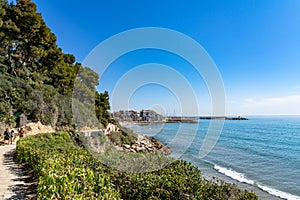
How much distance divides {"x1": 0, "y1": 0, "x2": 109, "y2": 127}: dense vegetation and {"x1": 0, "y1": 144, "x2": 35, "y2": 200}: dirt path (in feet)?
32.2

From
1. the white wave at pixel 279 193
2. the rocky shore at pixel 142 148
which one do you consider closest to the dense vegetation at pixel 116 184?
the white wave at pixel 279 193

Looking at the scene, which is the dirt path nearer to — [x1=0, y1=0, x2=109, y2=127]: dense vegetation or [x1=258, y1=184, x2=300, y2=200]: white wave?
[x1=0, y1=0, x2=109, y2=127]: dense vegetation

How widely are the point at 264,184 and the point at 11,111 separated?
1941 centimetres

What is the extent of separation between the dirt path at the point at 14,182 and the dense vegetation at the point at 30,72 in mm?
9826

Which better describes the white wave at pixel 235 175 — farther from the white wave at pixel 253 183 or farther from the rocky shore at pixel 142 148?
the rocky shore at pixel 142 148

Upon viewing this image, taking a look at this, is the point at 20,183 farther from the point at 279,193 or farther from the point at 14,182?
the point at 279,193

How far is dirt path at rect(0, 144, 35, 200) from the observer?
524cm

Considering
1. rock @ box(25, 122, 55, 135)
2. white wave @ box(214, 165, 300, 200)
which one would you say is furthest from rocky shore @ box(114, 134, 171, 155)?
white wave @ box(214, 165, 300, 200)

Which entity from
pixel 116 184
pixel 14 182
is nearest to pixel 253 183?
pixel 116 184

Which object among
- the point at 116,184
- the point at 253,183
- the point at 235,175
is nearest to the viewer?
the point at 116,184

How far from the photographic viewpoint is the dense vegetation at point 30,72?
59.9 feet

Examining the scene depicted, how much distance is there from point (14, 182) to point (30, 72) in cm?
2081

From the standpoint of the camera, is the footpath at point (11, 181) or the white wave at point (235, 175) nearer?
the footpath at point (11, 181)

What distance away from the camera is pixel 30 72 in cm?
2409
